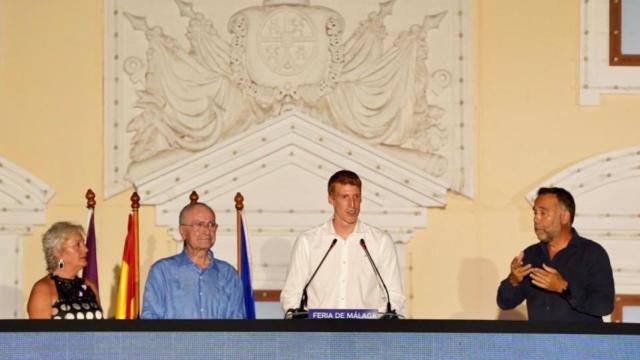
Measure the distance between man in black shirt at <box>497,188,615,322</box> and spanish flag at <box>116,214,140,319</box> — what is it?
75.1 inches

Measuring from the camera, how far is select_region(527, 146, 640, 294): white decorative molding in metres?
9.27

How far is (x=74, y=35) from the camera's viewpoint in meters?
9.47

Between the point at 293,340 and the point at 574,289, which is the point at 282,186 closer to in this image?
the point at 574,289

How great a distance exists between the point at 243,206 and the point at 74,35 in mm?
1324

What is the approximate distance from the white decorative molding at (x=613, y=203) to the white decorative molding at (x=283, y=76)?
23.1 inches

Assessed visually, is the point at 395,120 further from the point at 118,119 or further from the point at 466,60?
the point at 118,119

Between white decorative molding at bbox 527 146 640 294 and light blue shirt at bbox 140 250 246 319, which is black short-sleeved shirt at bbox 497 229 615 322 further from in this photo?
white decorative molding at bbox 527 146 640 294

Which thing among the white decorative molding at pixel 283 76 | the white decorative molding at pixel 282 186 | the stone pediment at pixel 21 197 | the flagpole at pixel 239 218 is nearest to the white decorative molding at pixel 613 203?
the white decorative molding at pixel 283 76

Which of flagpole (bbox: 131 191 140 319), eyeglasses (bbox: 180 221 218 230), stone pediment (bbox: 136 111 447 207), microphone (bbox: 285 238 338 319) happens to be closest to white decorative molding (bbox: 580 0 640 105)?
stone pediment (bbox: 136 111 447 207)

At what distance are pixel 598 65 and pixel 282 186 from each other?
A: 179 centimetres

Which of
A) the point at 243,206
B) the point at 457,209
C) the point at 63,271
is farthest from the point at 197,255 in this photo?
the point at 457,209

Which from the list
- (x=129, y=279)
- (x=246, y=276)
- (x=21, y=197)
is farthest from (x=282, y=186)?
(x=21, y=197)

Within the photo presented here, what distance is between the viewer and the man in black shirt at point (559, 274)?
7430mm

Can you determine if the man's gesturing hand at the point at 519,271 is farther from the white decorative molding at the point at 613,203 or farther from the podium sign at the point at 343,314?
the white decorative molding at the point at 613,203
